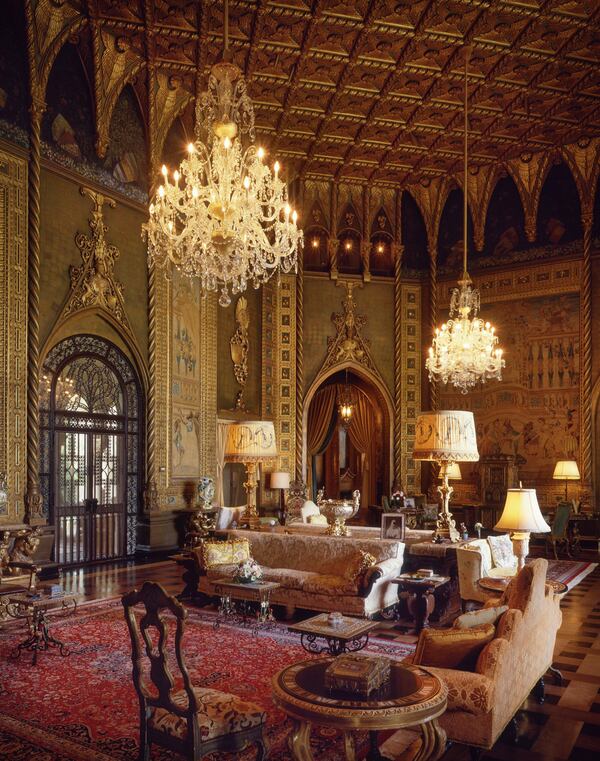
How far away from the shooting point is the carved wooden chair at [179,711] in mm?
3172

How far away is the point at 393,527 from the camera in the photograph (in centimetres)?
780

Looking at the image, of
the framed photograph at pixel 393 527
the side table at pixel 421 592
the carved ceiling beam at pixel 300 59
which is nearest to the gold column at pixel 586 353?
the carved ceiling beam at pixel 300 59

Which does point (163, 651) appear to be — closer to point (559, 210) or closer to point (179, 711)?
point (179, 711)

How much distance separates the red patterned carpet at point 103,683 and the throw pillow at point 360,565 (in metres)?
0.59

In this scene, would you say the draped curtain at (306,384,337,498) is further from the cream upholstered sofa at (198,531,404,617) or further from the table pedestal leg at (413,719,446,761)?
the table pedestal leg at (413,719,446,761)

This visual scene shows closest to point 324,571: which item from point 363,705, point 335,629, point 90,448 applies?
point 335,629

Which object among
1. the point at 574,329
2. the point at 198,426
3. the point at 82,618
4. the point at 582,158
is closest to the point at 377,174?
the point at 582,158

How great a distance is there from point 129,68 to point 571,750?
11136 millimetres

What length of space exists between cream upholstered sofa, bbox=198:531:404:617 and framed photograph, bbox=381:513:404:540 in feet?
1.63

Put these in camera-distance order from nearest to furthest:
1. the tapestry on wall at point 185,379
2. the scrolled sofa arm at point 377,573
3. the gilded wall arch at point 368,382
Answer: the scrolled sofa arm at point 377,573 < the tapestry on wall at point 185,379 < the gilded wall arch at point 368,382

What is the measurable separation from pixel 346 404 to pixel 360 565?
1037 cm

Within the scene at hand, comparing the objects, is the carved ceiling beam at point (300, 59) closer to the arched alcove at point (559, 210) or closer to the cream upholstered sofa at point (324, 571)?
the arched alcove at point (559, 210)

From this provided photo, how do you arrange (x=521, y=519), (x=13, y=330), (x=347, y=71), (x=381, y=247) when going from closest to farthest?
(x=521, y=519) < (x=13, y=330) < (x=347, y=71) < (x=381, y=247)

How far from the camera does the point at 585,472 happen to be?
13.6m
